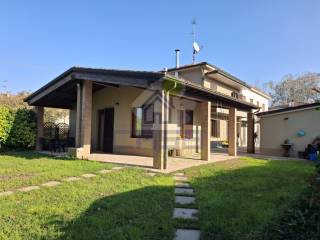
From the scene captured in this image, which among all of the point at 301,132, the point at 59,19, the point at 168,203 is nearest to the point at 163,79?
the point at 168,203

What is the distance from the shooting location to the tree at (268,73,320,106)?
143 ft

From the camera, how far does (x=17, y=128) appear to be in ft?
47.4

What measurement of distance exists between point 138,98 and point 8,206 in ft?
30.9

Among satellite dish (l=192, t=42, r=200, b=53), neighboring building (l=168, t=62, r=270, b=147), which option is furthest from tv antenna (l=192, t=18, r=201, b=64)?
neighboring building (l=168, t=62, r=270, b=147)

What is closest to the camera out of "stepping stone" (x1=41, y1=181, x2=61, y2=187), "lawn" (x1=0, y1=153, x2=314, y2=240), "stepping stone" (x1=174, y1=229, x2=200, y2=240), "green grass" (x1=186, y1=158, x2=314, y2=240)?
"stepping stone" (x1=174, y1=229, x2=200, y2=240)

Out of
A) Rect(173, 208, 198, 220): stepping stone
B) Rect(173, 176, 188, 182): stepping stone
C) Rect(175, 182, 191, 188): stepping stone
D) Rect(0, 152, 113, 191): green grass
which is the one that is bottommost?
Rect(173, 208, 198, 220): stepping stone

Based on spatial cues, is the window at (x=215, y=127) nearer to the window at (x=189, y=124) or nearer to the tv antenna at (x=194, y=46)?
the window at (x=189, y=124)

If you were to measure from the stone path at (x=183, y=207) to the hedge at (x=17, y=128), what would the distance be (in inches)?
405

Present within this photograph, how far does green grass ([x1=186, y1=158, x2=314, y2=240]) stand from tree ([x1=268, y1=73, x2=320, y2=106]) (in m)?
39.0

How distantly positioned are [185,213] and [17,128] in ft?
41.4

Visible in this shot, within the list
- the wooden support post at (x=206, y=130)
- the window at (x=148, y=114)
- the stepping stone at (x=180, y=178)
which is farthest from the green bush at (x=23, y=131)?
the stepping stone at (x=180, y=178)

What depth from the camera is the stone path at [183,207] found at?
391 cm

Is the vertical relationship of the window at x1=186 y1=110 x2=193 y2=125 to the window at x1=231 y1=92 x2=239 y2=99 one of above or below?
below

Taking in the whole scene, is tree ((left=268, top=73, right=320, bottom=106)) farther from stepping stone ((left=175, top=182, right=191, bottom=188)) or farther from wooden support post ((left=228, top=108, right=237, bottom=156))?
stepping stone ((left=175, top=182, right=191, bottom=188))
